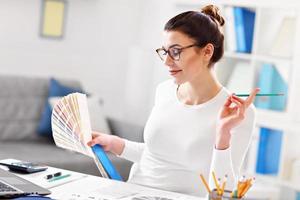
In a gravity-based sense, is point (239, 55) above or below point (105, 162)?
above

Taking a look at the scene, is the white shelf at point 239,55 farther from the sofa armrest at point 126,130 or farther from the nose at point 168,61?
the nose at point 168,61

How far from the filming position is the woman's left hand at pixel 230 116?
69.4 inches

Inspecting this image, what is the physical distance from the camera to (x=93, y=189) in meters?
1.80

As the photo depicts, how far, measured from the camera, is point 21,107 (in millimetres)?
3883

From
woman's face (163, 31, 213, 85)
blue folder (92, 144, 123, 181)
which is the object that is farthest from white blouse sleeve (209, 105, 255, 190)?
blue folder (92, 144, 123, 181)

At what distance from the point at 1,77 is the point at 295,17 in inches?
74.7

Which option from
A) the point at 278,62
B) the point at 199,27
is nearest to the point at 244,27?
the point at 278,62

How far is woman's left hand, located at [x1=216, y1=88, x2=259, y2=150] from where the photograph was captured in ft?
5.78

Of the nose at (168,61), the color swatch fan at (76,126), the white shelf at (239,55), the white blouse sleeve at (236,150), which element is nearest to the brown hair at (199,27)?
the nose at (168,61)

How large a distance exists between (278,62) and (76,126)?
6.57ft

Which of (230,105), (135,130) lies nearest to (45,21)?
(135,130)

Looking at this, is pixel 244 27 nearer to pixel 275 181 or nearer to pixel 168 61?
pixel 275 181

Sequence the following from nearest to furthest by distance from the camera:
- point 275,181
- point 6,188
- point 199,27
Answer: point 6,188 < point 199,27 < point 275,181

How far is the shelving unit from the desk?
1.89 metres
